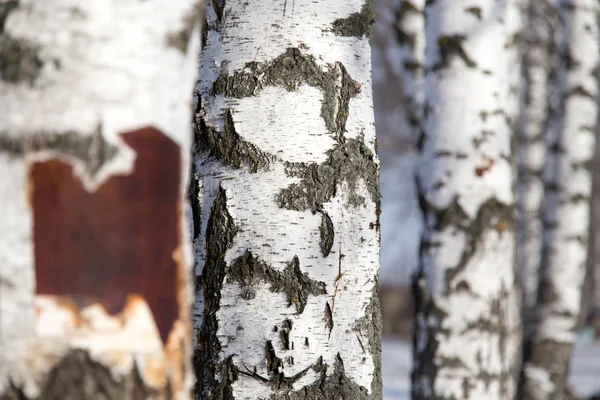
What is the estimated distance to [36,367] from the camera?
0.79 meters

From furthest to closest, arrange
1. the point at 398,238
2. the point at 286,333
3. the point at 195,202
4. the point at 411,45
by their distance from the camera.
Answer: the point at 398,238
the point at 411,45
the point at 195,202
the point at 286,333

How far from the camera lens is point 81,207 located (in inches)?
31.5

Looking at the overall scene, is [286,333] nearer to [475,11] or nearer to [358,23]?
[358,23]

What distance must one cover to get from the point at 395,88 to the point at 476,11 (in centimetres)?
781

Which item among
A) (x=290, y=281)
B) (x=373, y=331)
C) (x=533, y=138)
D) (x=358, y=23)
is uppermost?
(x=533, y=138)

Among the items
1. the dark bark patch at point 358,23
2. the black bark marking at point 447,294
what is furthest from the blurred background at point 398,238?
the dark bark patch at point 358,23

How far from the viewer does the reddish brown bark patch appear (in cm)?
79

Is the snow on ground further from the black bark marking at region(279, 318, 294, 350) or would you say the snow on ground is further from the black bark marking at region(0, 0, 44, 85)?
the black bark marking at region(0, 0, 44, 85)

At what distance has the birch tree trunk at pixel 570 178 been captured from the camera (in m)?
4.69

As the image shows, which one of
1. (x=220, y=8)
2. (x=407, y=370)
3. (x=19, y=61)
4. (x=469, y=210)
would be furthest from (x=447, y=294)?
(x=407, y=370)

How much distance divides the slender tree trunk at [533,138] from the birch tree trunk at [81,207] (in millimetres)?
5146

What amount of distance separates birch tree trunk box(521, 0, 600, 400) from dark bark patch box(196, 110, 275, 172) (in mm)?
3688

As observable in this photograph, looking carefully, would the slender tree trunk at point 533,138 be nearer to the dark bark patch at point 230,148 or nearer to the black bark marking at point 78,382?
the dark bark patch at point 230,148

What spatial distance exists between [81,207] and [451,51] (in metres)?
2.83
